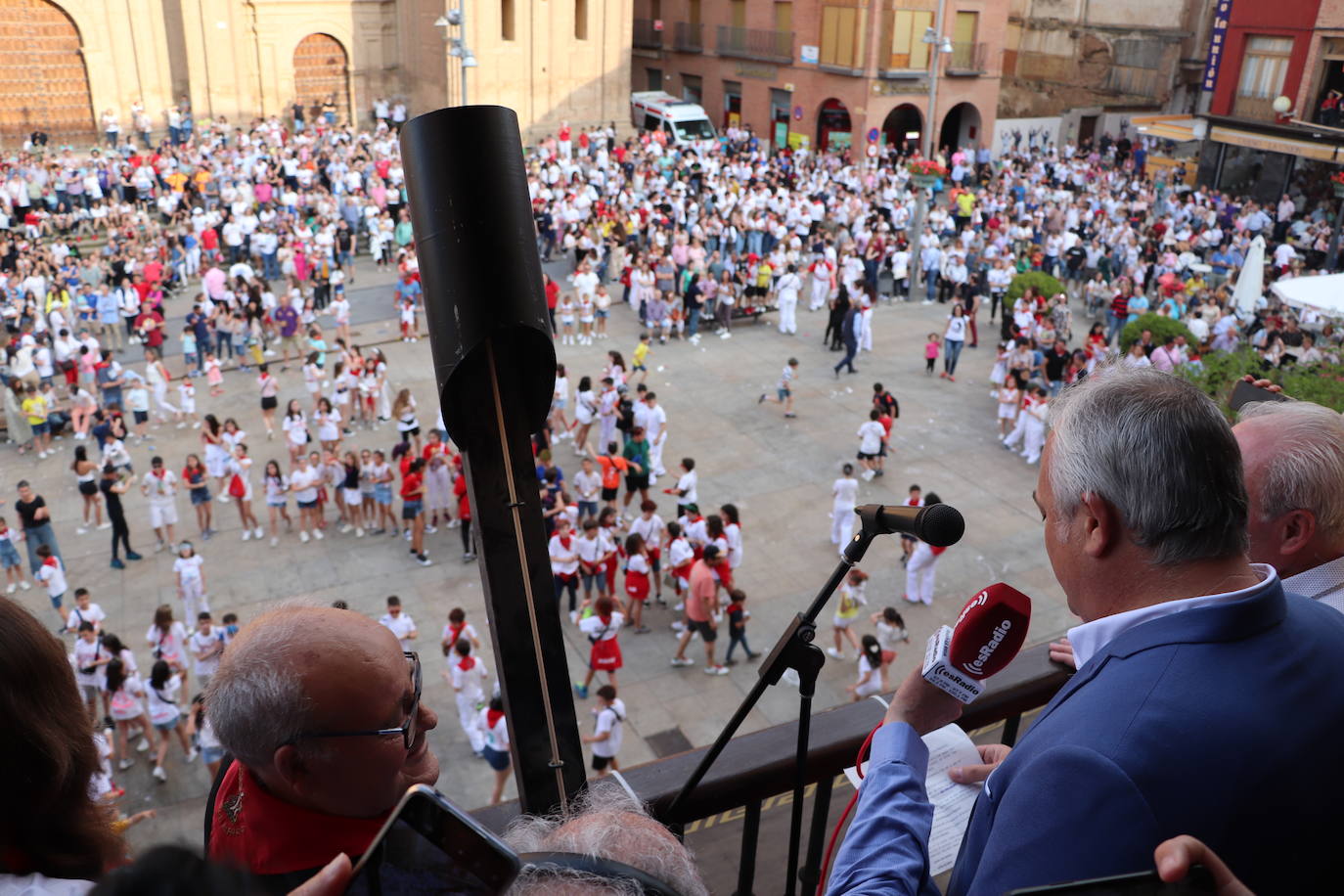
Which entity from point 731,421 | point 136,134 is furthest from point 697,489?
point 136,134

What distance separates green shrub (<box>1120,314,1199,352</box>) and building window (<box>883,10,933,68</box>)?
2199 cm

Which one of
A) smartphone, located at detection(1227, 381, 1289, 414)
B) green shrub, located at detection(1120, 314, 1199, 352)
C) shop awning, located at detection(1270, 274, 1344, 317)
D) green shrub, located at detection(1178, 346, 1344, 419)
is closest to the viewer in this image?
smartphone, located at detection(1227, 381, 1289, 414)

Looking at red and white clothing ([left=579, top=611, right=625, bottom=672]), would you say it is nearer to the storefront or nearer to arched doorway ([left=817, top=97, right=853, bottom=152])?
the storefront

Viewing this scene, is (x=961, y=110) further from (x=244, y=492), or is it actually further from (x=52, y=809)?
(x=52, y=809)

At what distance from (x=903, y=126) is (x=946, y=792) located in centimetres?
4204

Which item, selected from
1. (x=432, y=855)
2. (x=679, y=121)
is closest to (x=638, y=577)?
(x=432, y=855)

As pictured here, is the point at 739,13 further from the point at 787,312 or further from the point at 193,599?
the point at 193,599

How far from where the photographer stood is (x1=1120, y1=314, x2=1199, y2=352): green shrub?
60.6 feet

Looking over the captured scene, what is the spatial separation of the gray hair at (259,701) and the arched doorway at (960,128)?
41.9 meters

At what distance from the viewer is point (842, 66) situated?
126ft

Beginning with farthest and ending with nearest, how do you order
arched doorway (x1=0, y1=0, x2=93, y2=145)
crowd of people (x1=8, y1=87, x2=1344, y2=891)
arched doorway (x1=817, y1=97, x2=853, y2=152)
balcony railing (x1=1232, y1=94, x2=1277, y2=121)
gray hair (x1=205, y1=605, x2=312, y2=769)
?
arched doorway (x1=817, y1=97, x2=853, y2=152), arched doorway (x1=0, y1=0, x2=93, y2=145), balcony railing (x1=1232, y1=94, x2=1277, y2=121), crowd of people (x1=8, y1=87, x2=1344, y2=891), gray hair (x1=205, y1=605, x2=312, y2=769)

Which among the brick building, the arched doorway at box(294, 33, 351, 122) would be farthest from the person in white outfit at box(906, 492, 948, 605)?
the arched doorway at box(294, 33, 351, 122)

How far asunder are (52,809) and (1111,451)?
5.83 ft

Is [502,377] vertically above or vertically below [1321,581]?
above
